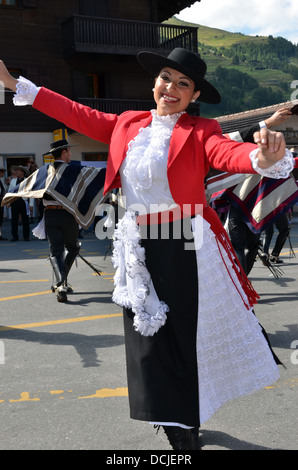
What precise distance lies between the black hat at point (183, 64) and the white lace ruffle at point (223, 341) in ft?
2.46

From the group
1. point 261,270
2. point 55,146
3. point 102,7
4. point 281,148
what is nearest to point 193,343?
point 281,148

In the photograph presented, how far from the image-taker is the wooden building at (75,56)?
74.3 ft

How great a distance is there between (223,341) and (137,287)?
52 cm

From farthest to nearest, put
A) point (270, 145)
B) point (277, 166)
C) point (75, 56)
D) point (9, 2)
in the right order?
point (75, 56), point (9, 2), point (277, 166), point (270, 145)

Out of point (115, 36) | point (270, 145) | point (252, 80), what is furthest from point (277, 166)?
point (252, 80)

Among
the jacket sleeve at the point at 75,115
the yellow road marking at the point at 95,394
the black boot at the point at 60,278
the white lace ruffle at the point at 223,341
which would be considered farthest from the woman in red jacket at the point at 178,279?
the black boot at the point at 60,278

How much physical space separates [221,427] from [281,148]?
1.88 metres

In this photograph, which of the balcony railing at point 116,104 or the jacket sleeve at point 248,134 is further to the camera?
the balcony railing at point 116,104

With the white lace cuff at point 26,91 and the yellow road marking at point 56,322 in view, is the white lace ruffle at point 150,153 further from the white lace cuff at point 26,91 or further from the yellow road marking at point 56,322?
the yellow road marking at point 56,322

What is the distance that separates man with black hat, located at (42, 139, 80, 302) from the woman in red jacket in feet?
15.5

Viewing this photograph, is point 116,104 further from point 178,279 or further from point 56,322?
point 178,279

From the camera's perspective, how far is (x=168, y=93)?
10.4 ft

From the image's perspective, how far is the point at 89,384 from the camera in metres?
4.48
